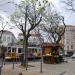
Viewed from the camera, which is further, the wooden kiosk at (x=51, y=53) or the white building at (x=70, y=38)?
the white building at (x=70, y=38)

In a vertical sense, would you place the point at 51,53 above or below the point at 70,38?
below

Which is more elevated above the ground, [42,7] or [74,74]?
[42,7]

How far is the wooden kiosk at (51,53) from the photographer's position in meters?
41.2

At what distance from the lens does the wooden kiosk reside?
4125 centimetres

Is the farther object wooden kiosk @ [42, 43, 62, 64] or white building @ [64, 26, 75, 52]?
white building @ [64, 26, 75, 52]

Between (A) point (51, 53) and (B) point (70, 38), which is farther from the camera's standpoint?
(B) point (70, 38)

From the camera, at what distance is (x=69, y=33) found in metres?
137

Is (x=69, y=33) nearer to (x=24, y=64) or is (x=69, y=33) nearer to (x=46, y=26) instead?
(x=46, y=26)

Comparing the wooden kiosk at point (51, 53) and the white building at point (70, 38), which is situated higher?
the white building at point (70, 38)

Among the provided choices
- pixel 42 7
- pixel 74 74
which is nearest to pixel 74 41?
pixel 42 7

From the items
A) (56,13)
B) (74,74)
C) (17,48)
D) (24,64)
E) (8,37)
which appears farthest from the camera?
(8,37)

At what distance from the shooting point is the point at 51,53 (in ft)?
143

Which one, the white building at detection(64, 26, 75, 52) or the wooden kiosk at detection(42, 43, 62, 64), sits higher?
the white building at detection(64, 26, 75, 52)

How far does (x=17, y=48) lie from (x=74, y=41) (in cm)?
7217
